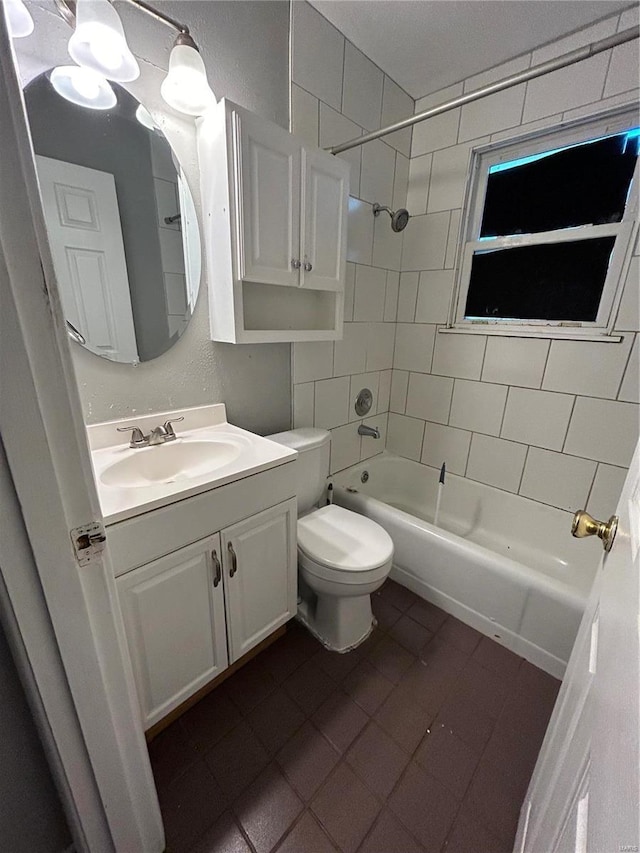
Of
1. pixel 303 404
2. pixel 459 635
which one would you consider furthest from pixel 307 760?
pixel 303 404

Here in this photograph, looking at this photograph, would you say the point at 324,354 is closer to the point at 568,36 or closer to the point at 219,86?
the point at 219,86

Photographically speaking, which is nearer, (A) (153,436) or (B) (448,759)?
(B) (448,759)

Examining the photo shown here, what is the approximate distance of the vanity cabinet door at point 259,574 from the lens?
1.11m

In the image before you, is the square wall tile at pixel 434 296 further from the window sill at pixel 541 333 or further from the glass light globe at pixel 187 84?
the glass light globe at pixel 187 84

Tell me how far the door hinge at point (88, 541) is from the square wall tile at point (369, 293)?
1.64 metres

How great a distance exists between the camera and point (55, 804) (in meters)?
0.71

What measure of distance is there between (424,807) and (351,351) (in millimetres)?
1763

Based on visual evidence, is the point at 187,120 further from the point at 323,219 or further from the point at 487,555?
the point at 487,555

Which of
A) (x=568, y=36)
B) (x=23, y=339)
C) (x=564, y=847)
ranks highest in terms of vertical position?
(x=568, y=36)

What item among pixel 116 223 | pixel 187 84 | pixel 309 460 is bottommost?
pixel 309 460

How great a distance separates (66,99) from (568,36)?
191 centimetres

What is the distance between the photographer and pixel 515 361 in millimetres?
1814

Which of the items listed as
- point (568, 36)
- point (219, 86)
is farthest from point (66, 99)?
point (568, 36)

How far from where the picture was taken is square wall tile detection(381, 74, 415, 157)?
1746mm
